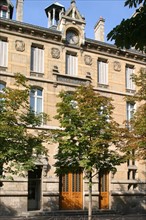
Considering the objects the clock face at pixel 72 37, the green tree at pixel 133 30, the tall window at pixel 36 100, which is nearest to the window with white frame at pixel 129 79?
the clock face at pixel 72 37

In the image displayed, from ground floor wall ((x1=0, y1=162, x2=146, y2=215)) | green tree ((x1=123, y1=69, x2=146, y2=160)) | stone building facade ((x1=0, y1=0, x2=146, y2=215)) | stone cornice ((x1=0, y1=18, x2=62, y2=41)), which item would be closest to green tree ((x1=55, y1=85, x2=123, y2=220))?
green tree ((x1=123, y1=69, x2=146, y2=160))

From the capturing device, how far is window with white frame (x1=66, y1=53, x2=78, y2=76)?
2759 cm

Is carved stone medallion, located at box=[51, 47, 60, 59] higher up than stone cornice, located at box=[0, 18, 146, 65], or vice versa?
stone cornice, located at box=[0, 18, 146, 65]

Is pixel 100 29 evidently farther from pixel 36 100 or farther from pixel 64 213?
pixel 64 213

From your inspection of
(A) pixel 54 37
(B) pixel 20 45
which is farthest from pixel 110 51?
(B) pixel 20 45

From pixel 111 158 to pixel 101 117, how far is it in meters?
2.37

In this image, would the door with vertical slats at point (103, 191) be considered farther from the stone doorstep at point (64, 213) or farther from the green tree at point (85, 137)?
the green tree at point (85, 137)

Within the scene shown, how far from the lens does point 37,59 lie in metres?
26.6

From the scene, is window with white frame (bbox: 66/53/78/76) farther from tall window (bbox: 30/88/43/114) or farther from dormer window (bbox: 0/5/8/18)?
dormer window (bbox: 0/5/8/18)

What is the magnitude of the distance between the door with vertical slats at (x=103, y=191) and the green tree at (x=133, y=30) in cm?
2028

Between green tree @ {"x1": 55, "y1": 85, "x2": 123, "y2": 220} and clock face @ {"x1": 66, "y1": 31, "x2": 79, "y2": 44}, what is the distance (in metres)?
7.97

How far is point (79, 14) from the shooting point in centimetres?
2853

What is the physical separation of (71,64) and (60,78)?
1692mm

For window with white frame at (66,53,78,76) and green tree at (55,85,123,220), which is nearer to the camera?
green tree at (55,85,123,220)
